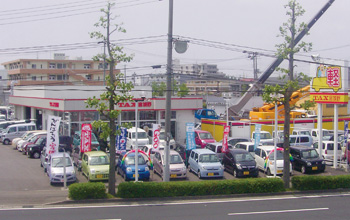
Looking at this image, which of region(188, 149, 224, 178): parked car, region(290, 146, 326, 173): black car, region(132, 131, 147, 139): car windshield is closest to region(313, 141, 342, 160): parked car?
region(290, 146, 326, 173): black car

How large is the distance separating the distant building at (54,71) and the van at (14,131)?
28.9 m

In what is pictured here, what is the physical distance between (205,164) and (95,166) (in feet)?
20.0

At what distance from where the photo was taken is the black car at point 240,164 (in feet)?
Answer: 69.3

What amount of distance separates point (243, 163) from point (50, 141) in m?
10.6

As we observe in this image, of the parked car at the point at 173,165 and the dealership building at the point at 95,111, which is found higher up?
the dealership building at the point at 95,111

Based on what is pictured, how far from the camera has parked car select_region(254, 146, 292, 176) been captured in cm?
2173

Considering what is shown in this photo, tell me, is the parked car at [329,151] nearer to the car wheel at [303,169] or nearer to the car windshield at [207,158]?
the car wheel at [303,169]

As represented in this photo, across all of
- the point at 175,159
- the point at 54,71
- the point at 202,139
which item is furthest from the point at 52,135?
the point at 54,71

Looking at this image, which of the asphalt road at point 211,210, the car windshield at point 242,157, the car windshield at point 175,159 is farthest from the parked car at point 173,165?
the asphalt road at point 211,210

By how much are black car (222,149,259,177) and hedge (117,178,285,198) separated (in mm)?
3312

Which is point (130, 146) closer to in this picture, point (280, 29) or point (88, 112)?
point (88, 112)

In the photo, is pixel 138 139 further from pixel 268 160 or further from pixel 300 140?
pixel 300 140

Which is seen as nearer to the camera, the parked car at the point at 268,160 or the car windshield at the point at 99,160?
the car windshield at the point at 99,160

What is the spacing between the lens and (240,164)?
21297mm
